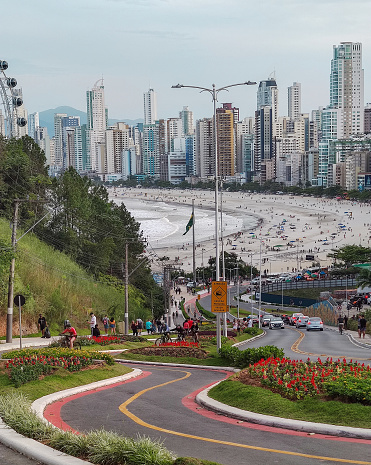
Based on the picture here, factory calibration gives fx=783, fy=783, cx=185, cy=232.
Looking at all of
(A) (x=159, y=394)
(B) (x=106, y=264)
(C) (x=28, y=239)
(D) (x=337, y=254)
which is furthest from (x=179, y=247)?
(A) (x=159, y=394)

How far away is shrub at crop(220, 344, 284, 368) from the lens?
60.6ft

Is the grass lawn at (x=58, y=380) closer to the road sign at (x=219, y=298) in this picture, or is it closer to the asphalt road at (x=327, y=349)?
the road sign at (x=219, y=298)

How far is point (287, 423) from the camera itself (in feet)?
36.8

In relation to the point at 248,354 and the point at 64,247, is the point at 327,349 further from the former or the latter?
the point at 64,247

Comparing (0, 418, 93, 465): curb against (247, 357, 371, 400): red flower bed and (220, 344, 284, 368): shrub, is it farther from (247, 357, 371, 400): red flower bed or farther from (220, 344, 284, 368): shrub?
(220, 344, 284, 368): shrub

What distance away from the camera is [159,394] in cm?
1552

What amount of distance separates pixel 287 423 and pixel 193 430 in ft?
4.46

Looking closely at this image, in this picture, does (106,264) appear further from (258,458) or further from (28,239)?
(258,458)

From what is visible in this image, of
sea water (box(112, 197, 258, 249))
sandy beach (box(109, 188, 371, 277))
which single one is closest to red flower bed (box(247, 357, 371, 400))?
sandy beach (box(109, 188, 371, 277))

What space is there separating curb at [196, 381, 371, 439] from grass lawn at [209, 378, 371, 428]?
0.62 feet

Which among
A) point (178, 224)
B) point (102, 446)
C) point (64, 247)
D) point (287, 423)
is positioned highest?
point (102, 446)

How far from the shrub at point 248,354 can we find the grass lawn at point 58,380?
3.16 meters

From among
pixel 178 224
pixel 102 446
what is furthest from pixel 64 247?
pixel 178 224

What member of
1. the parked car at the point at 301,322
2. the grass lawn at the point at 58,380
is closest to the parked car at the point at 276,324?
the parked car at the point at 301,322
